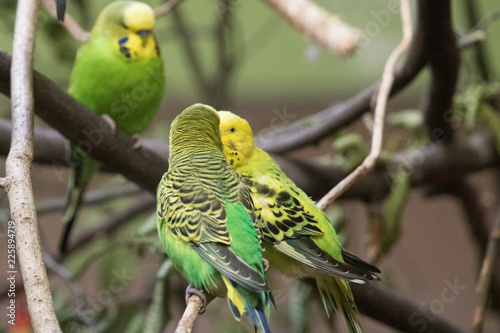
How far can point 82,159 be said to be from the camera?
1.19m

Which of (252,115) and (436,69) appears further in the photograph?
(252,115)

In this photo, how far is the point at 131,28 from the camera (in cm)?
83

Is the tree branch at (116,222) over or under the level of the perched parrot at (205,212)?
under

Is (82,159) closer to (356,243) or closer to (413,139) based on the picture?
(356,243)

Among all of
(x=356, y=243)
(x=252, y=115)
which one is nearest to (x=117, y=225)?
(x=252, y=115)

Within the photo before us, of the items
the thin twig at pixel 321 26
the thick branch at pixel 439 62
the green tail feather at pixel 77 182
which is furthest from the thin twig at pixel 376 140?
the green tail feather at pixel 77 182

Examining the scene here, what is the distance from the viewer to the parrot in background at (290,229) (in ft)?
1.89

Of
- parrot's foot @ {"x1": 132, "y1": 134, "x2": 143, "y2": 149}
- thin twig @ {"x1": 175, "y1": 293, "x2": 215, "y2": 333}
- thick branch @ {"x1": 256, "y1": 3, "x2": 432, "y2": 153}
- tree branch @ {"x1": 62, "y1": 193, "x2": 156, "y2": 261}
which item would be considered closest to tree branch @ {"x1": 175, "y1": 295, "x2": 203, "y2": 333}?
thin twig @ {"x1": 175, "y1": 293, "x2": 215, "y2": 333}

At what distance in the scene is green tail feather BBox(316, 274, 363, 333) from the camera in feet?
2.10

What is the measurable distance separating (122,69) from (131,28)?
0.11 m

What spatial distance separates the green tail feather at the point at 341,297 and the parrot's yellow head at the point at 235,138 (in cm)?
19

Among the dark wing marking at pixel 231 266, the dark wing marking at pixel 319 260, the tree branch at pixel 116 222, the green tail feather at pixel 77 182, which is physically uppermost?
the dark wing marking at pixel 319 260

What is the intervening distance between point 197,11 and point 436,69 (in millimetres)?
1288

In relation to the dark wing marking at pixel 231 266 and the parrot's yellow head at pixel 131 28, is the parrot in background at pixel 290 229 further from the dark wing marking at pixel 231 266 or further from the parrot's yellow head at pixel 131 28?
the parrot's yellow head at pixel 131 28
